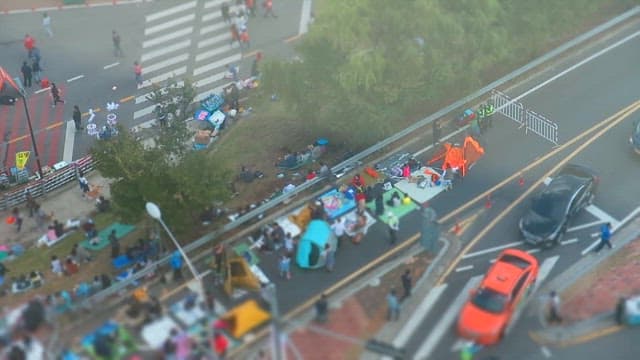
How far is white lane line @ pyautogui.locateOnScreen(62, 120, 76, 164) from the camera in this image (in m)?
49.3

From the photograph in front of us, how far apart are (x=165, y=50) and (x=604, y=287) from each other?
31.0 metres

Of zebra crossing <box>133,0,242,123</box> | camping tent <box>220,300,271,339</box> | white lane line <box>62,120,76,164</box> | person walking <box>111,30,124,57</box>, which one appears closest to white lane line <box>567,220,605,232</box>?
camping tent <box>220,300,271,339</box>

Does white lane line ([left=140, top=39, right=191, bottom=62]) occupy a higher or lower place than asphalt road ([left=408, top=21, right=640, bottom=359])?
higher

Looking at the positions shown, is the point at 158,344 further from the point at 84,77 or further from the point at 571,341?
the point at 84,77

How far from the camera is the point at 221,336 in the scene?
29797 mm

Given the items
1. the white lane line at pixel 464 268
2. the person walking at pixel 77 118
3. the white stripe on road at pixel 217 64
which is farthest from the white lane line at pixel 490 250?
the person walking at pixel 77 118

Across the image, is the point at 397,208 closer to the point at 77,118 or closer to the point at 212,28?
the point at 77,118

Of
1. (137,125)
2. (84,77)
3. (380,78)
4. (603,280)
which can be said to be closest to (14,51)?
(84,77)

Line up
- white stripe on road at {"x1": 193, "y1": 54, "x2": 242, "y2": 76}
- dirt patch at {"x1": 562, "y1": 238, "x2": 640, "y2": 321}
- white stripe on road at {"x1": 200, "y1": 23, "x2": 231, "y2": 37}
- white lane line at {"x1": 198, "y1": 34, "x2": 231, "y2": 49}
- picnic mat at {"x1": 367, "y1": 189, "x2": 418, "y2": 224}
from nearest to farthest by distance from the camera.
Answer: dirt patch at {"x1": 562, "y1": 238, "x2": 640, "y2": 321}, picnic mat at {"x1": 367, "y1": 189, "x2": 418, "y2": 224}, white stripe on road at {"x1": 193, "y1": 54, "x2": 242, "y2": 76}, white lane line at {"x1": 198, "y1": 34, "x2": 231, "y2": 49}, white stripe on road at {"x1": 200, "y1": 23, "x2": 231, "y2": 37}

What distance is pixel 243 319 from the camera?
30.4 m

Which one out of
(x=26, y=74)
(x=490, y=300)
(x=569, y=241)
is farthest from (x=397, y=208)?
(x=26, y=74)

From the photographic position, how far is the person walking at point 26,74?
177 feet

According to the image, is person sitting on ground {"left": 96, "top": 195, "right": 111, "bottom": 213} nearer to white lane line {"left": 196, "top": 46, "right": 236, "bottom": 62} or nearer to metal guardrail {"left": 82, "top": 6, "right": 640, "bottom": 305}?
metal guardrail {"left": 82, "top": 6, "right": 640, "bottom": 305}

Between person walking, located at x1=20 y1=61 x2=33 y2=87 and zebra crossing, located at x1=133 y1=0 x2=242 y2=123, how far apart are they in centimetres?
632
